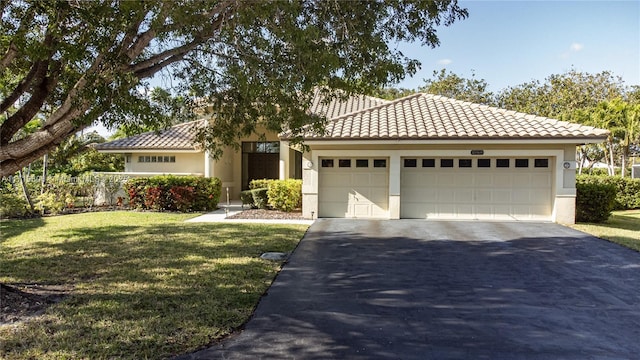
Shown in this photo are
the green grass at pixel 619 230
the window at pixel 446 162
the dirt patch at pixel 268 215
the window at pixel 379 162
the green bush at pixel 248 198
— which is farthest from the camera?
the green bush at pixel 248 198

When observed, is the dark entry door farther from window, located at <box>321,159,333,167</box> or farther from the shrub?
the shrub

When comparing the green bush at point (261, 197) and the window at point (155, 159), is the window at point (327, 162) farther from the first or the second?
the window at point (155, 159)

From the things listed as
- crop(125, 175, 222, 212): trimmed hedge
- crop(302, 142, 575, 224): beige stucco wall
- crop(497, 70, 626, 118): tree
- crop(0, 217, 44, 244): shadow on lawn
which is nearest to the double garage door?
crop(302, 142, 575, 224): beige stucco wall

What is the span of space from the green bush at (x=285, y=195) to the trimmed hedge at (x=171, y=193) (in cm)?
294

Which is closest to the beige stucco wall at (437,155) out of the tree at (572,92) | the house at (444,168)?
the house at (444,168)

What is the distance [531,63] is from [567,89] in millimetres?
14659

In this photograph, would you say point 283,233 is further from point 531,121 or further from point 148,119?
point 531,121

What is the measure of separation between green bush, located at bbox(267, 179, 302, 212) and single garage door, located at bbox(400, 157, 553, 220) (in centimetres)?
414

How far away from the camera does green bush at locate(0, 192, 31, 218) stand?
15305mm

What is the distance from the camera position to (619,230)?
1276cm

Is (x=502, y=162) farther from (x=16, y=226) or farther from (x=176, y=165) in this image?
(x=16, y=226)

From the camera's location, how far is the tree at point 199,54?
18.4 ft

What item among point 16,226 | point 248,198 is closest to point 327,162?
point 248,198

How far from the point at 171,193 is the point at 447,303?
13.4 metres
